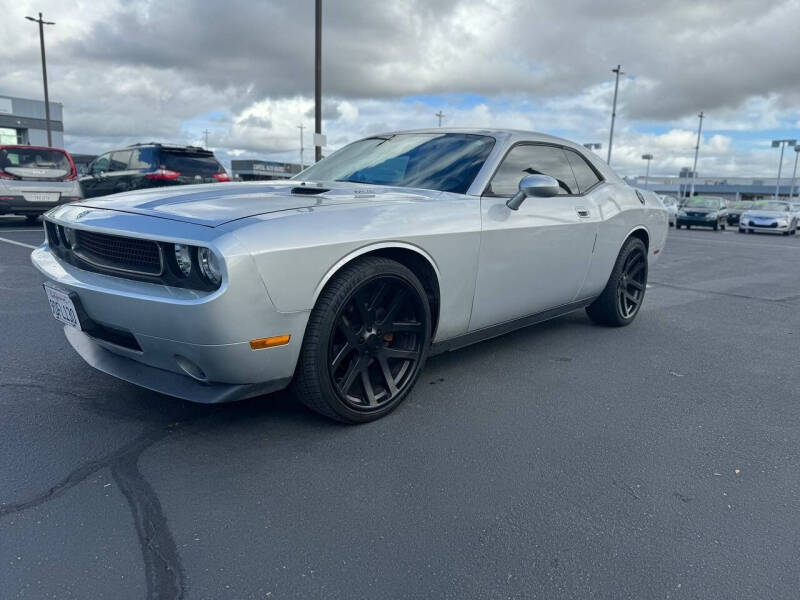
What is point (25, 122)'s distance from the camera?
45281 millimetres

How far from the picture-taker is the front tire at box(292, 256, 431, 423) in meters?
2.51

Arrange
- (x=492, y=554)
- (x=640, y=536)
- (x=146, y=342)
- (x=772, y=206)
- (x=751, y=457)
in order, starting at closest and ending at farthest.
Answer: (x=492, y=554) → (x=640, y=536) → (x=146, y=342) → (x=751, y=457) → (x=772, y=206)

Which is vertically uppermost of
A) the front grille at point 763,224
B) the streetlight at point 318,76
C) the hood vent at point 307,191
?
the streetlight at point 318,76

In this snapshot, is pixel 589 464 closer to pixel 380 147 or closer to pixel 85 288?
pixel 85 288

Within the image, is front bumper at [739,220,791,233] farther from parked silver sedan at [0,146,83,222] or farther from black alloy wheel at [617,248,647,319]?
parked silver sedan at [0,146,83,222]

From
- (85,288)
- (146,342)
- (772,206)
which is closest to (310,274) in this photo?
(146,342)

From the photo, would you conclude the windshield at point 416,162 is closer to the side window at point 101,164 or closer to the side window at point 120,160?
the side window at point 120,160

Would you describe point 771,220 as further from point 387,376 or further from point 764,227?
point 387,376

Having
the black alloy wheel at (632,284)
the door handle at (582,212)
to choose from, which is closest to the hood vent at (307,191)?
the door handle at (582,212)

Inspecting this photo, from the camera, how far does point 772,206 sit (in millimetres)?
23125

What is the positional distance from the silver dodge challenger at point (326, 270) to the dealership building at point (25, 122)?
48.5m

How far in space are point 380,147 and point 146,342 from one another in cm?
226

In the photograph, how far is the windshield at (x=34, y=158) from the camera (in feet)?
34.7

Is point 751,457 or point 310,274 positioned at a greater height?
point 310,274
